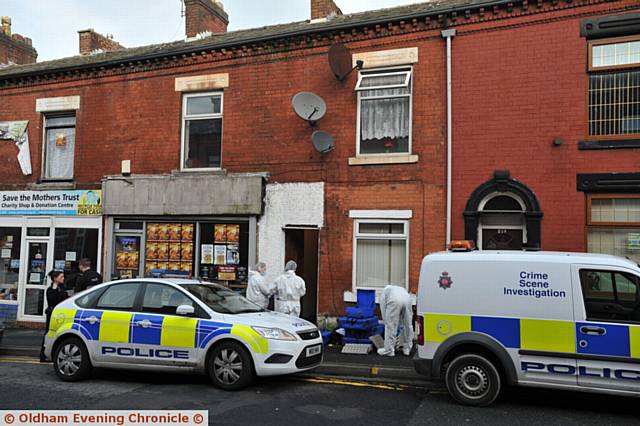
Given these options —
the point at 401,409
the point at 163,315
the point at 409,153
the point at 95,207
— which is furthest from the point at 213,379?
the point at 95,207

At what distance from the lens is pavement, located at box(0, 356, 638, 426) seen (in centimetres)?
663

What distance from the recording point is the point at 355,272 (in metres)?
12.1

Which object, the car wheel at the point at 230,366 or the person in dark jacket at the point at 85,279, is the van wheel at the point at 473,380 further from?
the person in dark jacket at the point at 85,279

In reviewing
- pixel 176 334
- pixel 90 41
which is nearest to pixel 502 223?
pixel 176 334

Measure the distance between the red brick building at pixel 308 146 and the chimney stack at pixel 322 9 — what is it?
4 centimetres

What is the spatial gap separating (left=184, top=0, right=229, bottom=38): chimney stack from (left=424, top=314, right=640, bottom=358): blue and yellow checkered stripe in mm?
10919

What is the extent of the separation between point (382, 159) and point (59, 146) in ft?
29.6

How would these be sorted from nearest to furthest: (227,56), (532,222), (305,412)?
(305,412)
(532,222)
(227,56)

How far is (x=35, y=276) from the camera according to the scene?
15070 millimetres

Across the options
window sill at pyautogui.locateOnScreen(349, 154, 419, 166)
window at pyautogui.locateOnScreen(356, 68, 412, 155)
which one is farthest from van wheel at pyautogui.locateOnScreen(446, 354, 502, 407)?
window at pyautogui.locateOnScreen(356, 68, 412, 155)

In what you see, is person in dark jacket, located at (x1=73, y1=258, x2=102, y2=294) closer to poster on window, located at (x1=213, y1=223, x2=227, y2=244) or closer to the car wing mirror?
poster on window, located at (x1=213, y1=223, x2=227, y2=244)

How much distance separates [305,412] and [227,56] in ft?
30.3

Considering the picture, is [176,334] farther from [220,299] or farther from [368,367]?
[368,367]

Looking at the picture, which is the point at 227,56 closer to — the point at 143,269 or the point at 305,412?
the point at 143,269
